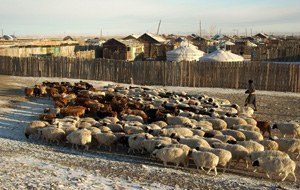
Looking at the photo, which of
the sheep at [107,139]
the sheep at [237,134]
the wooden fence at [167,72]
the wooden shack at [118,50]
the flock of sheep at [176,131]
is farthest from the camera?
the wooden shack at [118,50]

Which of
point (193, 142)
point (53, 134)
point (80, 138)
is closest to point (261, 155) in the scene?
point (193, 142)

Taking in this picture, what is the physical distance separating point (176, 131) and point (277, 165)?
3.51 m

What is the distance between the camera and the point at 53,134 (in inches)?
401

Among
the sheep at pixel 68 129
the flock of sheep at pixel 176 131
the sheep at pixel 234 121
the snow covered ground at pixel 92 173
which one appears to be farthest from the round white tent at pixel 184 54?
the snow covered ground at pixel 92 173

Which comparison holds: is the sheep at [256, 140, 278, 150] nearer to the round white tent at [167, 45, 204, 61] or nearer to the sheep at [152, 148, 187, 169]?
the sheep at [152, 148, 187, 169]

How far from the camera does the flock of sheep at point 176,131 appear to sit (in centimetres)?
842

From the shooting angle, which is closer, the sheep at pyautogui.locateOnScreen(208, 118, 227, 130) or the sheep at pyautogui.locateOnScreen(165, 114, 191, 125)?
the sheep at pyautogui.locateOnScreen(208, 118, 227, 130)

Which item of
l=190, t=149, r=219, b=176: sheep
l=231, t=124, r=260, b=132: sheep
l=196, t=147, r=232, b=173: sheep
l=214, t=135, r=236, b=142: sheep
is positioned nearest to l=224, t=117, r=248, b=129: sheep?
l=231, t=124, r=260, b=132: sheep

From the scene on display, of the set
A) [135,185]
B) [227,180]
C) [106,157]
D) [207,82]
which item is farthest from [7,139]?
[207,82]

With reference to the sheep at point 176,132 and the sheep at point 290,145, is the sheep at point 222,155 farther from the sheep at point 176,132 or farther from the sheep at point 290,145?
the sheep at point 290,145

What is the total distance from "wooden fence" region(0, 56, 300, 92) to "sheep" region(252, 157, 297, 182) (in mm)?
13918

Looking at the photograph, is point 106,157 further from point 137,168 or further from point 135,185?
point 135,185

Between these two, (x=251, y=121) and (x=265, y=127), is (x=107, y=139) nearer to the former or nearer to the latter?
(x=251, y=121)

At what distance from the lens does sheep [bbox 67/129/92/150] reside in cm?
969
